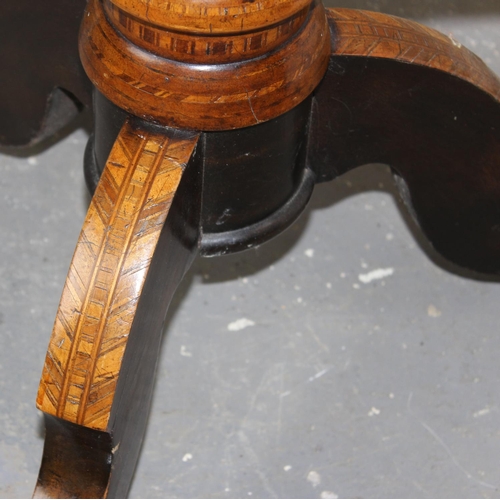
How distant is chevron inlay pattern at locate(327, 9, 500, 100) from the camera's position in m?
0.96

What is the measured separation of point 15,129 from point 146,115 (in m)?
0.43

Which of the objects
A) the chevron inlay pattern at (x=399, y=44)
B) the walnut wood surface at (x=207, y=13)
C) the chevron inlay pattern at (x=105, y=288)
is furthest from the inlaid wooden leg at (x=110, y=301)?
the chevron inlay pattern at (x=399, y=44)

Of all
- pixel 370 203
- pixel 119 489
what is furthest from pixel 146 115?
pixel 370 203

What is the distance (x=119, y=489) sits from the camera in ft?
3.03

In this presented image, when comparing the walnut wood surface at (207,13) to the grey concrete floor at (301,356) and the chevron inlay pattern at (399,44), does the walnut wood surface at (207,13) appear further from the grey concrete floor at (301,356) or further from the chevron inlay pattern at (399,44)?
the grey concrete floor at (301,356)

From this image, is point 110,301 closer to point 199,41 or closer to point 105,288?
point 105,288

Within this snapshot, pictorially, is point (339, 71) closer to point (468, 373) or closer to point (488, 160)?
point (488, 160)

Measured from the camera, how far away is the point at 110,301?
81cm

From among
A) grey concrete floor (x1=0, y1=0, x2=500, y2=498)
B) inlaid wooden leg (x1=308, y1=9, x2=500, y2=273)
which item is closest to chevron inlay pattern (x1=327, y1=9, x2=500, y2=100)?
inlaid wooden leg (x1=308, y1=9, x2=500, y2=273)

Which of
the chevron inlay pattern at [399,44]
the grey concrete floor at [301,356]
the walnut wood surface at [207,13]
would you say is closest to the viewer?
the walnut wood surface at [207,13]

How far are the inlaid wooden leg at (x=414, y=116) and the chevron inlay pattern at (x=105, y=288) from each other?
0.76ft

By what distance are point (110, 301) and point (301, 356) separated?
0.41 metres

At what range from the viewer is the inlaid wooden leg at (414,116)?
969 millimetres

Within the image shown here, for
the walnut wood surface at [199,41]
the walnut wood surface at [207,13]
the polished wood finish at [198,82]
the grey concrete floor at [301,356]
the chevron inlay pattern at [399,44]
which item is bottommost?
the grey concrete floor at [301,356]
